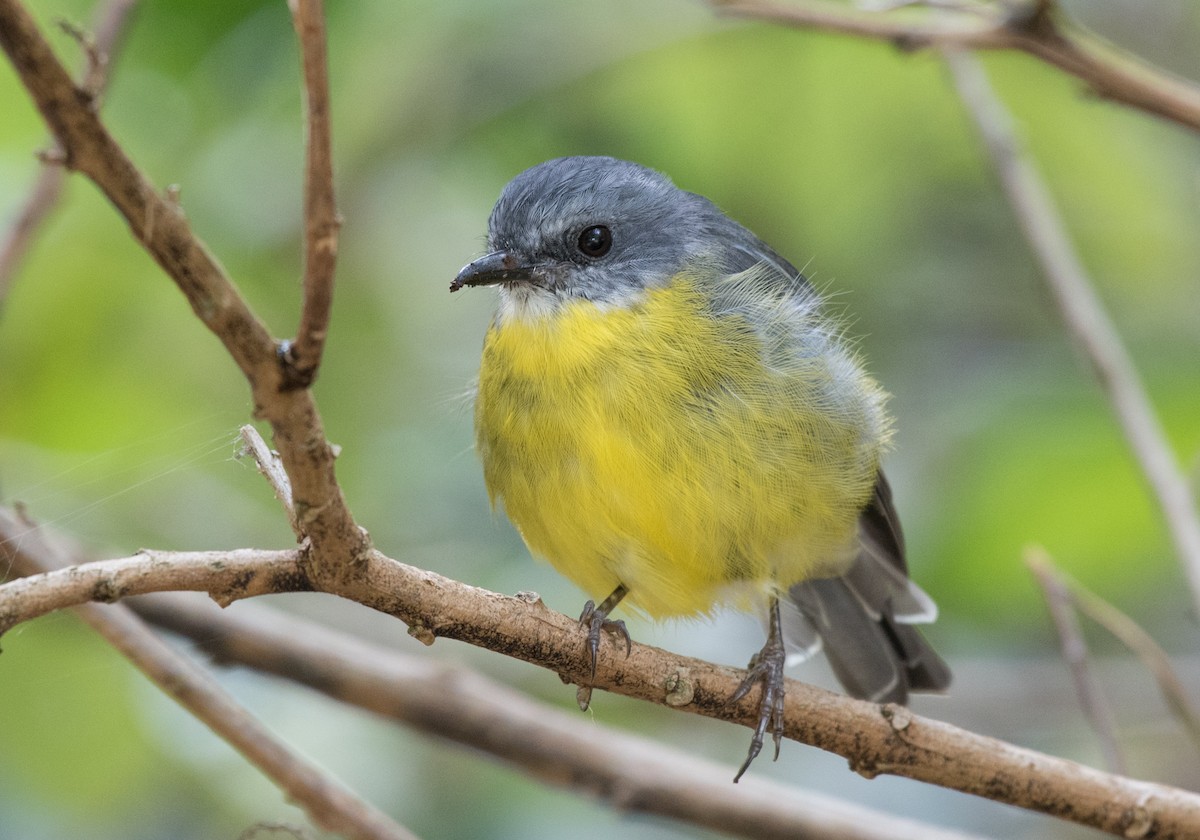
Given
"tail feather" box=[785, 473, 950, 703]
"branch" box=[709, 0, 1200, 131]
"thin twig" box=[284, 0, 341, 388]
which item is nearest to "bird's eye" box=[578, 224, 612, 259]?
"branch" box=[709, 0, 1200, 131]

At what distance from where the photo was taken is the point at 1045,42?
3016 millimetres

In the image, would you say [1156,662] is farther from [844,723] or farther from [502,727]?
[502,727]

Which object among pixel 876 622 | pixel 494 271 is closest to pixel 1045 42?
pixel 494 271

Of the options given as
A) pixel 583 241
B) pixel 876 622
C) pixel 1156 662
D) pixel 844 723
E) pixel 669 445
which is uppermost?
pixel 583 241

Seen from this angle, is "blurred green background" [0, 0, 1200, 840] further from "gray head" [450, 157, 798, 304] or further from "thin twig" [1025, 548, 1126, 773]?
"thin twig" [1025, 548, 1126, 773]

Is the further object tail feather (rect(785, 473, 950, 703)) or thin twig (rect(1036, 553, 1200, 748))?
tail feather (rect(785, 473, 950, 703))

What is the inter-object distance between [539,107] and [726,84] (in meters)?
0.61

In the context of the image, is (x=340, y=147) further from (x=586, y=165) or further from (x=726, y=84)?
(x=726, y=84)

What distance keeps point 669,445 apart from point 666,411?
0.27ft

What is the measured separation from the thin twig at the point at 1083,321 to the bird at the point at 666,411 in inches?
22.2

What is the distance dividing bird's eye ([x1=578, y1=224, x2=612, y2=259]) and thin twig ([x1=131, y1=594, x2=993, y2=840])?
1146mm

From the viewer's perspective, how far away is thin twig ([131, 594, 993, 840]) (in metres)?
3.25

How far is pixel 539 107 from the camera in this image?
14.0 ft

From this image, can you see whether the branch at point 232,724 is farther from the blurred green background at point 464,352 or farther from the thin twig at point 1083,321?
the thin twig at point 1083,321
